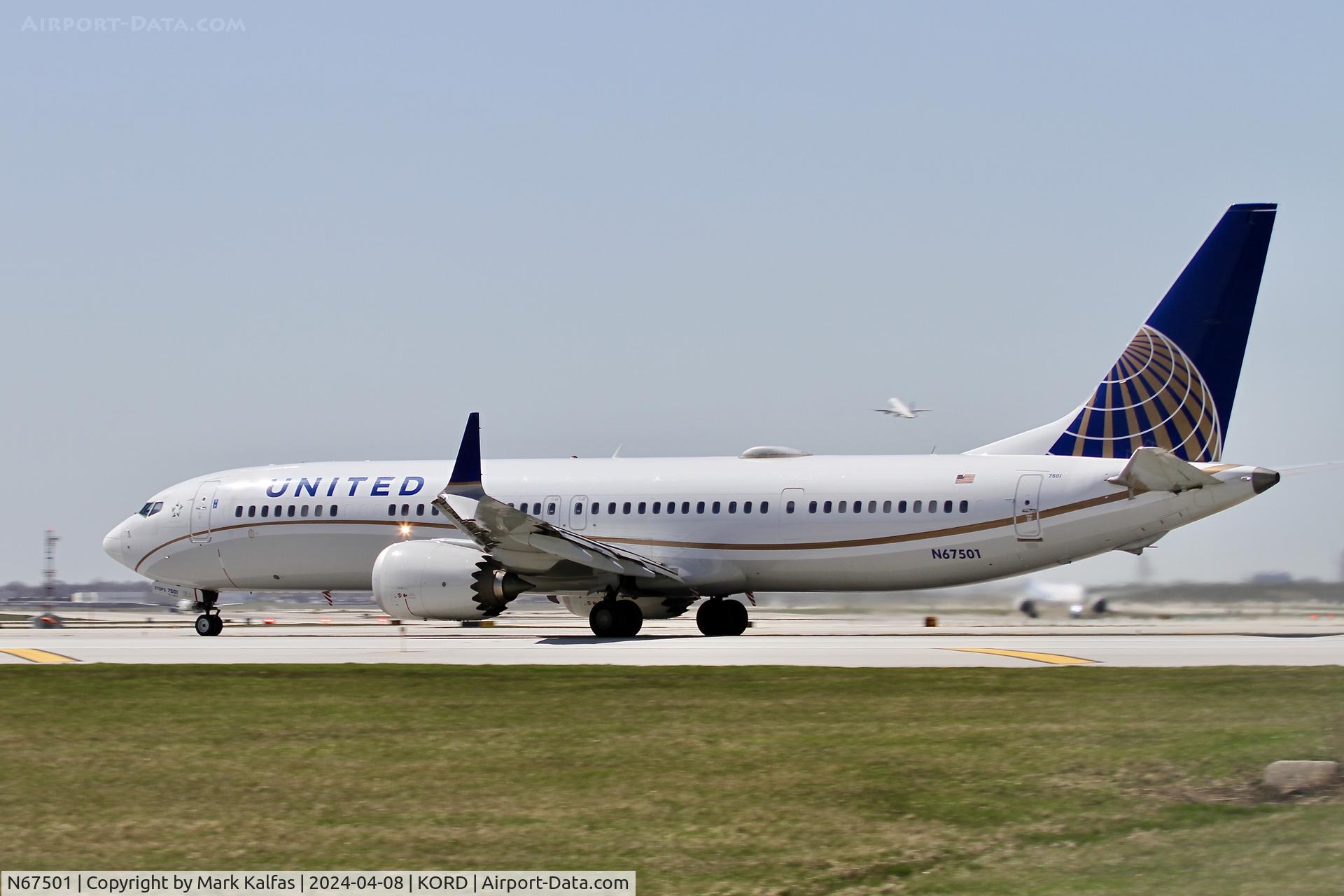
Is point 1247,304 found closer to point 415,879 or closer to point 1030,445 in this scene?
point 1030,445

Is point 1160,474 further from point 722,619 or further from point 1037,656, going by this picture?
point 722,619

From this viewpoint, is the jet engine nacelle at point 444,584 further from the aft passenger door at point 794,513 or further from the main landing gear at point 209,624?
the main landing gear at point 209,624

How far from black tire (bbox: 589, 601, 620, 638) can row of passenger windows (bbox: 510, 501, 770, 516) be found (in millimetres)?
2677

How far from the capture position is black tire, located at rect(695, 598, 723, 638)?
108 feet

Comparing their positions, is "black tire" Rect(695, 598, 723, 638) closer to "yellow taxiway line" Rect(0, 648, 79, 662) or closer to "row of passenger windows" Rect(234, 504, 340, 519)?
"row of passenger windows" Rect(234, 504, 340, 519)

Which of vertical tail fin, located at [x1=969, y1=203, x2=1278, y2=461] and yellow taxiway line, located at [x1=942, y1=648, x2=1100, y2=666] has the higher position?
vertical tail fin, located at [x1=969, y1=203, x2=1278, y2=461]

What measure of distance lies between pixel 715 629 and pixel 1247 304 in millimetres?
12305

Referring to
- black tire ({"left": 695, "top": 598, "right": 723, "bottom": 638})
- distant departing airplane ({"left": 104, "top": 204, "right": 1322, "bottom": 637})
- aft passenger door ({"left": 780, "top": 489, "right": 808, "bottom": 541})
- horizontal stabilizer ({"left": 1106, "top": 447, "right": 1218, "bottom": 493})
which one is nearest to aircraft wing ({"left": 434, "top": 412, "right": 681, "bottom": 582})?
distant departing airplane ({"left": 104, "top": 204, "right": 1322, "bottom": 637})

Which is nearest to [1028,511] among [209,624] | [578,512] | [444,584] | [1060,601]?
[1060,601]

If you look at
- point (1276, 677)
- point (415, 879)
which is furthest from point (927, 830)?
point (1276, 677)

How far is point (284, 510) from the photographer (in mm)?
35938

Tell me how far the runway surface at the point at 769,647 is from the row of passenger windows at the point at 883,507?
244 cm

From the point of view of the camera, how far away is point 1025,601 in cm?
3102

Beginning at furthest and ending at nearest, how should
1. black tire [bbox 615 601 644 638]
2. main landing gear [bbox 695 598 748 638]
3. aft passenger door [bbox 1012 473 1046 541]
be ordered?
main landing gear [bbox 695 598 748 638] < black tire [bbox 615 601 644 638] < aft passenger door [bbox 1012 473 1046 541]
